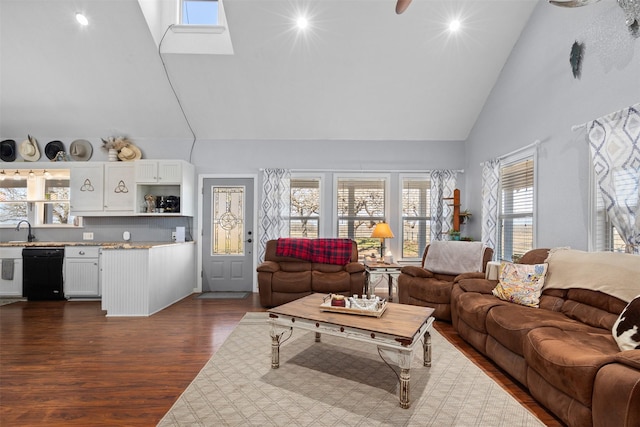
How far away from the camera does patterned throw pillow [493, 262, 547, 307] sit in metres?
2.89

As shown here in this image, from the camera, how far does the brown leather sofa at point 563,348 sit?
154 centimetres

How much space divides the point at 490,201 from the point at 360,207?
80.6 inches

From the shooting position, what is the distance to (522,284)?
296 centimetres

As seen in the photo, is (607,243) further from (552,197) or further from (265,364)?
(265,364)

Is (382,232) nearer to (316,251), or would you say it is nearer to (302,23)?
(316,251)

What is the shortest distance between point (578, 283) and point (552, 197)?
3.92 ft

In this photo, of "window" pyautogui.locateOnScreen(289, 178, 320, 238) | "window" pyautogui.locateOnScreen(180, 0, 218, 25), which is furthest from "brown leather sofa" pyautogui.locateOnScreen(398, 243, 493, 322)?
"window" pyautogui.locateOnScreen(180, 0, 218, 25)

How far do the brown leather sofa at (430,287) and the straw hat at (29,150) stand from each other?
6.26 meters

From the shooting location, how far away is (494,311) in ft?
8.86

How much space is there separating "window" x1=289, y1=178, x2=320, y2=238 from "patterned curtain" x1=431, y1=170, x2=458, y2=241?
6.55 feet

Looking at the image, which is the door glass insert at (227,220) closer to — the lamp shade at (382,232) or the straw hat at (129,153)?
the straw hat at (129,153)

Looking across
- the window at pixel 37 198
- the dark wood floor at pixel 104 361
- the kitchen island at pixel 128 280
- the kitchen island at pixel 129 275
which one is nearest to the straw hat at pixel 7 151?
the window at pixel 37 198

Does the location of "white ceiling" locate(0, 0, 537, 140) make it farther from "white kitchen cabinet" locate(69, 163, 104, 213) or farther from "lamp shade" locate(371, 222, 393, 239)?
"lamp shade" locate(371, 222, 393, 239)

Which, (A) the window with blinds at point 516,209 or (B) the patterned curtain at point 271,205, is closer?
(A) the window with blinds at point 516,209
